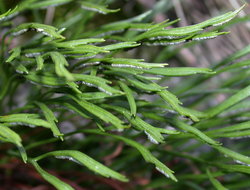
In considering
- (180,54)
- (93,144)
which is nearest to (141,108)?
Result: (93,144)

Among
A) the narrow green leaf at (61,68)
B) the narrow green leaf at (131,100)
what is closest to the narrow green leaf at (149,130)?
the narrow green leaf at (131,100)

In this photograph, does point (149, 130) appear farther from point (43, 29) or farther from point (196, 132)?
point (43, 29)

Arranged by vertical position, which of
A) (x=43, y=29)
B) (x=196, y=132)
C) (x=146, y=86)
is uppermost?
(x=43, y=29)

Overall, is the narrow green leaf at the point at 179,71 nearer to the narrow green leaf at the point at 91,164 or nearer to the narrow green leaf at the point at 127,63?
the narrow green leaf at the point at 127,63

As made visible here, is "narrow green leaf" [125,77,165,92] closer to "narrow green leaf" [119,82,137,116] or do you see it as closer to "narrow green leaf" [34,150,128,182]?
"narrow green leaf" [119,82,137,116]

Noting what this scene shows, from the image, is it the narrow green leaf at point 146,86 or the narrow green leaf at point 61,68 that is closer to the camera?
the narrow green leaf at point 61,68

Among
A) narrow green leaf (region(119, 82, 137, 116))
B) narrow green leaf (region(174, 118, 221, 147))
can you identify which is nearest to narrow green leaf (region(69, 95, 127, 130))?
narrow green leaf (region(119, 82, 137, 116))

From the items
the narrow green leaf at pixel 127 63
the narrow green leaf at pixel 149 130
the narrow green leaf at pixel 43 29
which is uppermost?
the narrow green leaf at pixel 43 29

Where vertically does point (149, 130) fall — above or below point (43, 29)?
below

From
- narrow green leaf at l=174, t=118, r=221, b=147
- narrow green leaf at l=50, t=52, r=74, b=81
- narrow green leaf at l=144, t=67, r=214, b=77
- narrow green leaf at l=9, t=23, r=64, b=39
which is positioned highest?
narrow green leaf at l=9, t=23, r=64, b=39

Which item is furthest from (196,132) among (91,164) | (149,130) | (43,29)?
(43,29)

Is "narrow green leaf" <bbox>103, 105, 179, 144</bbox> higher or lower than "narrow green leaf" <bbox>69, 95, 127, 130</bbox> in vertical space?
lower
